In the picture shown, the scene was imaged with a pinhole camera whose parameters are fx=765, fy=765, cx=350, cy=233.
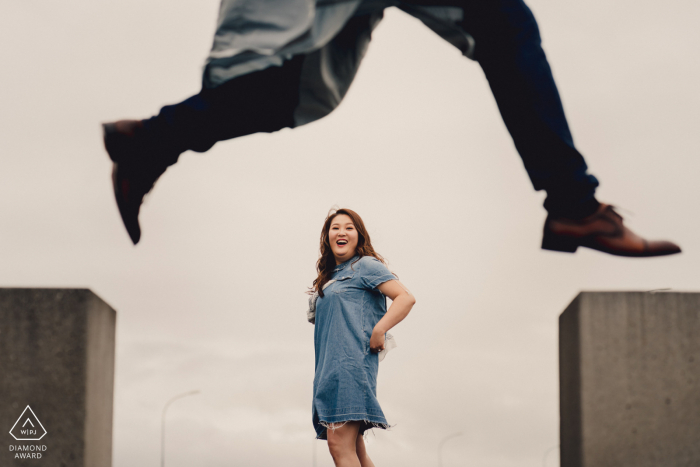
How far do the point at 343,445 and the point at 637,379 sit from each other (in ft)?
6.56

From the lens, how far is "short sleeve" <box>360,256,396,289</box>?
13.2 feet

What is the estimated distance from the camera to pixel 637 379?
4.73 m

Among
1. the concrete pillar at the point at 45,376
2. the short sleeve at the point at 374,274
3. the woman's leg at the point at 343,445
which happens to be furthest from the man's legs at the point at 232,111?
the woman's leg at the point at 343,445

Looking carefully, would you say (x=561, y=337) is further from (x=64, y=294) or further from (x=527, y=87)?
(x=64, y=294)

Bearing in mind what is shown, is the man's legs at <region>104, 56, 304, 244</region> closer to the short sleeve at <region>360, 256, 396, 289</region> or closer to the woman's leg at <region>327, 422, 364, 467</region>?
the short sleeve at <region>360, 256, 396, 289</region>

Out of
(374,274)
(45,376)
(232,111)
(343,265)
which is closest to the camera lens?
(374,274)

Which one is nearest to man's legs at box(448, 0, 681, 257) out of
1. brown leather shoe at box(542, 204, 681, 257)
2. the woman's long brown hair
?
brown leather shoe at box(542, 204, 681, 257)

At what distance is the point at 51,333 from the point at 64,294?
0.25 metres

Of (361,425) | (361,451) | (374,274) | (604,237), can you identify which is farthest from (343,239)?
(604,237)

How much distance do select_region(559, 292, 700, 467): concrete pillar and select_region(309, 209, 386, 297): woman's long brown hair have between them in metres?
1.51

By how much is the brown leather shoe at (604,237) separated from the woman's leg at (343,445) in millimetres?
2370

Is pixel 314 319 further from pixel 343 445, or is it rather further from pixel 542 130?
pixel 542 130

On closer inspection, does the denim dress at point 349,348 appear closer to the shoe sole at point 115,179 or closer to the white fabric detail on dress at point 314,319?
the white fabric detail on dress at point 314,319

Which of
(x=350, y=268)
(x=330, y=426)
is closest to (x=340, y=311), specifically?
(x=350, y=268)
